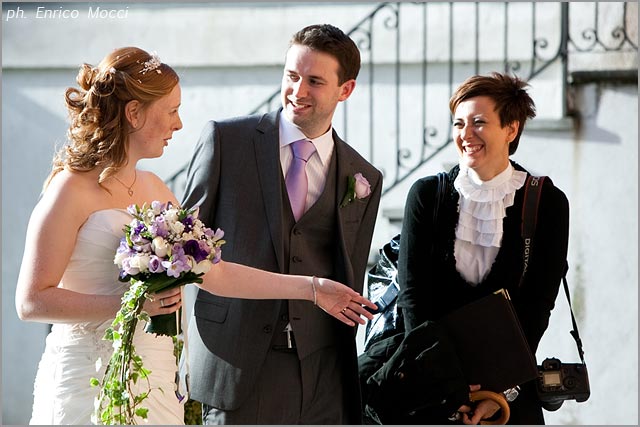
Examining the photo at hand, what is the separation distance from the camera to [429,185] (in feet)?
14.7

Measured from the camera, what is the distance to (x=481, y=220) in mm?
4387

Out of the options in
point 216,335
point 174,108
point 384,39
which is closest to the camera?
point 174,108

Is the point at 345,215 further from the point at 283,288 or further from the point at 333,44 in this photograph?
the point at 333,44

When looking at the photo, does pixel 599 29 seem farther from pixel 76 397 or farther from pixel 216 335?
pixel 76 397

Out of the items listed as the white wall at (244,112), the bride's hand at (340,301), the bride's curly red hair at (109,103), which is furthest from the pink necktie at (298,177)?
the white wall at (244,112)

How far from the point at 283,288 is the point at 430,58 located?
5044 millimetres

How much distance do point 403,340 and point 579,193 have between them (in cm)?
424

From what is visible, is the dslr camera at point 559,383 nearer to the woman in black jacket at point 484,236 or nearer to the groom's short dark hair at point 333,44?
the woman in black jacket at point 484,236

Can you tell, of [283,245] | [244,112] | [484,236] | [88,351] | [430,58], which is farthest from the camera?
[244,112]

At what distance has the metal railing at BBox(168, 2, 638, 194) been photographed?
8.55m

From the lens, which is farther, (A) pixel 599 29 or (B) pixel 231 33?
(B) pixel 231 33

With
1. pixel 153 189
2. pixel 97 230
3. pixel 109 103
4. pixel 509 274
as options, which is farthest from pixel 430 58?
pixel 97 230

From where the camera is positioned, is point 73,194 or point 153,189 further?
point 153,189

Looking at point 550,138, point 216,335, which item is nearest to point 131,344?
point 216,335
